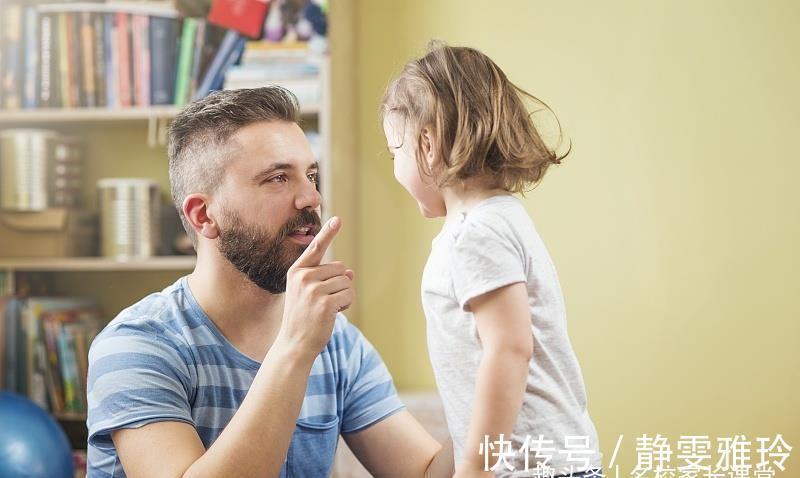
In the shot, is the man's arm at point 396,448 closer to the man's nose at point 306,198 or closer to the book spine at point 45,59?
the man's nose at point 306,198

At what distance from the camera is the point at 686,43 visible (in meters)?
2.63

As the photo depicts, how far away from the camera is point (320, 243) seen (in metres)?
1.21

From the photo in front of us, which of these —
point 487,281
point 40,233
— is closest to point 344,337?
point 487,281

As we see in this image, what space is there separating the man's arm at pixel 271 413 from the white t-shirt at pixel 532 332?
147 millimetres

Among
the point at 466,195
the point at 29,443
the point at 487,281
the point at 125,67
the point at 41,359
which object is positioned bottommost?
the point at 29,443

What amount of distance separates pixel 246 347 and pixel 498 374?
0.50m

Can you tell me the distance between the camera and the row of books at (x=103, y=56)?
8.63ft

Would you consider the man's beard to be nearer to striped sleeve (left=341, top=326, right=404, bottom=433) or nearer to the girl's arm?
striped sleeve (left=341, top=326, right=404, bottom=433)

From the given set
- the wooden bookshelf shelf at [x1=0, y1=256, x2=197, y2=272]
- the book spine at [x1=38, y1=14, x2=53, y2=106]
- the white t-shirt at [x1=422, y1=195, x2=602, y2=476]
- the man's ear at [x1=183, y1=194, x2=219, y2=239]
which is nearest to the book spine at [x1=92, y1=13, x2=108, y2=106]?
the book spine at [x1=38, y1=14, x2=53, y2=106]

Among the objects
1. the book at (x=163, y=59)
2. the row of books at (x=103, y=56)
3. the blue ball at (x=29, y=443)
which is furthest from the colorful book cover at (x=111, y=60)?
the blue ball at (x=29, y=443)

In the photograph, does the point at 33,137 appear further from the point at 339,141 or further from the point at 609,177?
the point at 609,177

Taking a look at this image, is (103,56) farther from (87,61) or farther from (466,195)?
(466,195)

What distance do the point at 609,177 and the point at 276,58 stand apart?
1.04 metres

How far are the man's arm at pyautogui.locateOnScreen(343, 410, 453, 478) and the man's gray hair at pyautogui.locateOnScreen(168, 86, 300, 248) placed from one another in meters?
0.46
